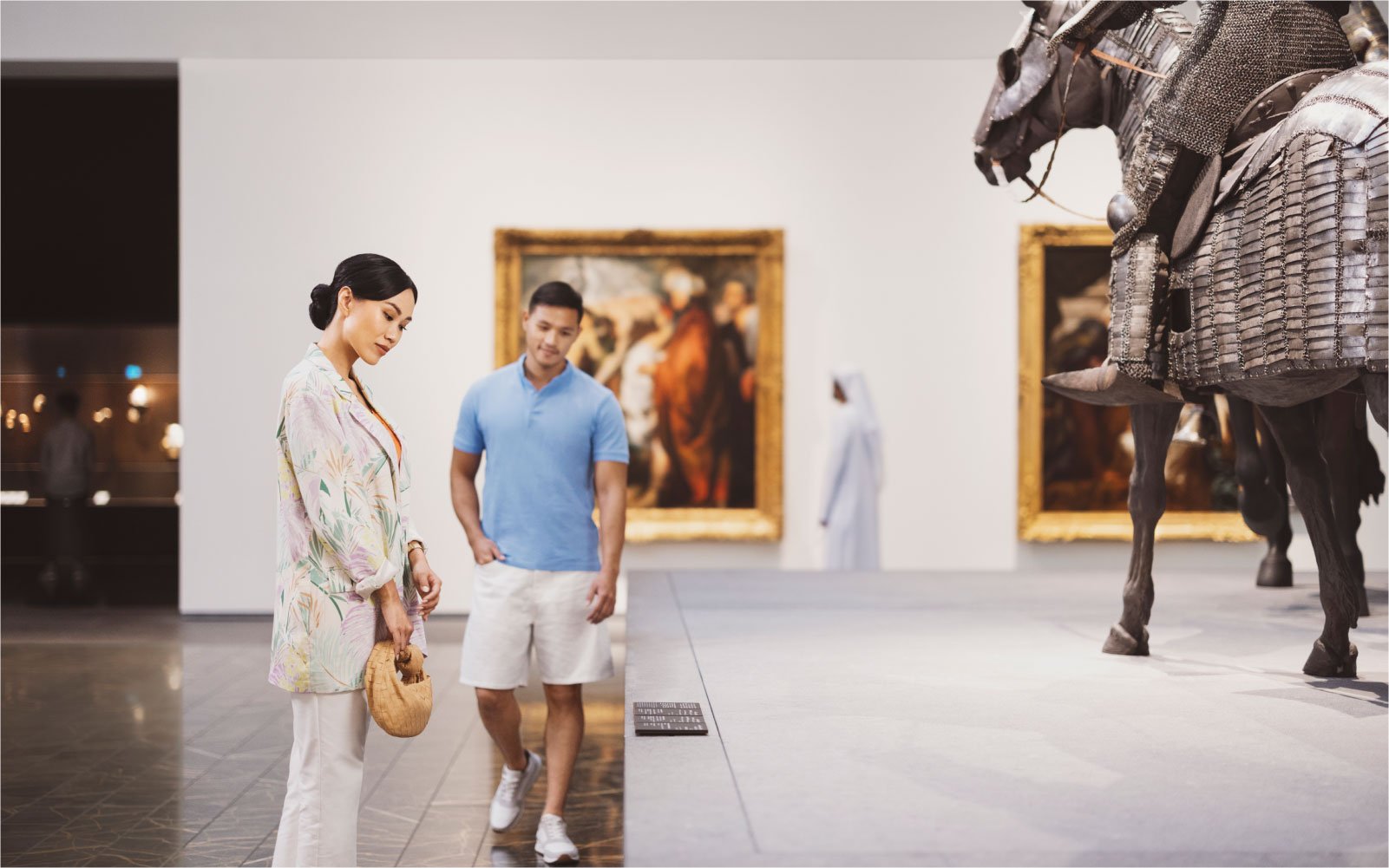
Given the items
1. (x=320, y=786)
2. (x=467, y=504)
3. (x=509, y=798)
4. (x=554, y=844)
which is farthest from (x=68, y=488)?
(x=320, y=786)

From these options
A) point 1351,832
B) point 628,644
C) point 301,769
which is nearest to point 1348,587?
point 1351,832

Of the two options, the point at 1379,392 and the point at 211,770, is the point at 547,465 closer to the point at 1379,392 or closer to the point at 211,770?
the point at 211,770

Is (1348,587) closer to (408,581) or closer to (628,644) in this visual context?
(628,644)

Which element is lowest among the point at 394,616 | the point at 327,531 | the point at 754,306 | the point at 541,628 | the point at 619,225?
the point at 541,628

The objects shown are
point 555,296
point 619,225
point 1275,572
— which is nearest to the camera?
point 555,296

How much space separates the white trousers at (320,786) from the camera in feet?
9.30

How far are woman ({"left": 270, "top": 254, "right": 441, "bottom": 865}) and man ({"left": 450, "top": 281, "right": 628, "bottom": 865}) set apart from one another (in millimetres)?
1370

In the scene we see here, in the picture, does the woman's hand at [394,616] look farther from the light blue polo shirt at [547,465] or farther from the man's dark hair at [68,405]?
the man's dark hair at [68,405]

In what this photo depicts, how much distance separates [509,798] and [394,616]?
1.90 m

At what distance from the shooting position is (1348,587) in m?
3.86

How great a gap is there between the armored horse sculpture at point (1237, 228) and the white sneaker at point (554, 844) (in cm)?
210

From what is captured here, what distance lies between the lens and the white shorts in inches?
171

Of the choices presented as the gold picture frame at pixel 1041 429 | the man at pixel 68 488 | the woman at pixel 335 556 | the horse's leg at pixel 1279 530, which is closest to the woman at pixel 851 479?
the gold picture frame at pixel 1041 429

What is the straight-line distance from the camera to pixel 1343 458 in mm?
5492
